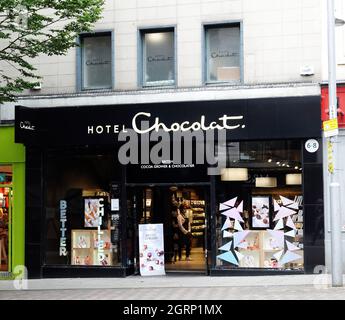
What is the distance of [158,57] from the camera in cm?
1695

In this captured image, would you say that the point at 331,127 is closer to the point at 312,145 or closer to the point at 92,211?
the point at 312,145

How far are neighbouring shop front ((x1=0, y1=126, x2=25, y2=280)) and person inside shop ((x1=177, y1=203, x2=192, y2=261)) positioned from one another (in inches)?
160

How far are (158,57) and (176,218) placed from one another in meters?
4.18

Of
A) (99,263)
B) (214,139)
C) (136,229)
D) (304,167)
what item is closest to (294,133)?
(304,167)

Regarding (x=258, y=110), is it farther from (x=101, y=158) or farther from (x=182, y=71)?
(x=101, y=158)

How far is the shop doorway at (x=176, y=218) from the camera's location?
55.7 ft

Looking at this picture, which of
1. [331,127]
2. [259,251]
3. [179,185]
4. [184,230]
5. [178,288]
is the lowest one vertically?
[178,288]

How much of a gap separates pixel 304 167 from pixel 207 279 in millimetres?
3504

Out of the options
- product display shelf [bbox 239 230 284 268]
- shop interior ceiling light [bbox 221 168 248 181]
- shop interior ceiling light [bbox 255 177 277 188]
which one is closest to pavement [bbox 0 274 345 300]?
product display shelf [bbox 239 230 284 268]

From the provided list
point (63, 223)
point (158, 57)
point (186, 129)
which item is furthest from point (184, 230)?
point (158, 57)

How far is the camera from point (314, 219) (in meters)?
15.5

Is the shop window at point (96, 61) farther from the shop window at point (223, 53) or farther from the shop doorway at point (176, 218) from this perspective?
the shop doorway at point (176, 218)

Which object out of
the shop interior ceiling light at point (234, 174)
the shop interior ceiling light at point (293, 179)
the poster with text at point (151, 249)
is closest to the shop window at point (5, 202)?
the poster with text at point (151, 249)

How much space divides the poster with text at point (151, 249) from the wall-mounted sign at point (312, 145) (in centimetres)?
425
